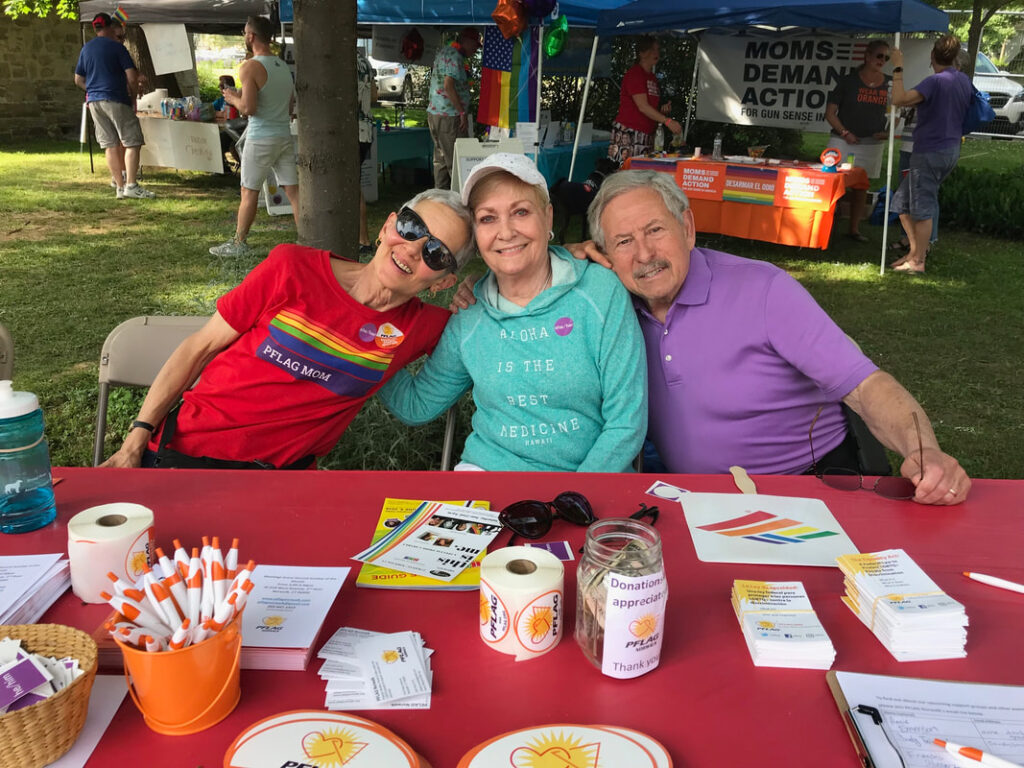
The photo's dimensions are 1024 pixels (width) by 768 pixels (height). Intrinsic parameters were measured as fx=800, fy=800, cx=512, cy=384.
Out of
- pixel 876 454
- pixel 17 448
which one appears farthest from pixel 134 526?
pixel 876 454

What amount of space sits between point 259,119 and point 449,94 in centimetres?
249

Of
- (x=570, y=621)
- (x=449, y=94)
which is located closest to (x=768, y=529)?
(x=570, y=621)

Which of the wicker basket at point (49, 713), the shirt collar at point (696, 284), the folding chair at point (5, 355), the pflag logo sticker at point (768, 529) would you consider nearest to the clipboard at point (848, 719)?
the pflag logo sticker at point (768, 529)

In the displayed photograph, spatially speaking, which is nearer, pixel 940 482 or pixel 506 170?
pixel 940 482

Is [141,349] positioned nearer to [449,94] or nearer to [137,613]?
[137,613]

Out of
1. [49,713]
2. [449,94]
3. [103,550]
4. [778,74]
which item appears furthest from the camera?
[778,74]

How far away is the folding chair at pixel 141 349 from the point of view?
2621mm

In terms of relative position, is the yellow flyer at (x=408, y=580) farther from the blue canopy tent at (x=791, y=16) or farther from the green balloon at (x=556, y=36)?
the blue canopy tent at (x=791, y=16)

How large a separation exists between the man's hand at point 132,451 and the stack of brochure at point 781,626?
171cm

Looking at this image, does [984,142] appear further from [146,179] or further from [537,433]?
[537,433]

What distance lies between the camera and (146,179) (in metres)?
11.9

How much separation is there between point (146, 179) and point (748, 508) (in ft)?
40.0

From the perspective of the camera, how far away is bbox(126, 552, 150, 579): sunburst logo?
1379 mm

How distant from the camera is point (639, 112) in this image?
9031mm
